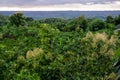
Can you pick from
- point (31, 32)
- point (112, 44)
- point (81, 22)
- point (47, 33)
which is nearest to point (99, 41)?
point (112, 44)

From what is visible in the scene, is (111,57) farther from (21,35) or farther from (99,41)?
(21,35)

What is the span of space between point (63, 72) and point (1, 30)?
367ft

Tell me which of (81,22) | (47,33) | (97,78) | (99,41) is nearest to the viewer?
(97,78)

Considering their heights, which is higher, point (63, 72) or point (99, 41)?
point (99, 41)

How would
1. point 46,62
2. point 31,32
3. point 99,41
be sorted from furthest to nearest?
point 31,32 → point 46,62 → point 99,41

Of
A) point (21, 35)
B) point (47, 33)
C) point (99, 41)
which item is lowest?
point (21, 35)

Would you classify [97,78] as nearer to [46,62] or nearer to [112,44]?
[112,44]

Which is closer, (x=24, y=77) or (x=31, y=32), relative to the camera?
(x=24, y=77)

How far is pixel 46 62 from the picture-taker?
48812 mm

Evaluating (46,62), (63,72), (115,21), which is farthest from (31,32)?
(63,72)

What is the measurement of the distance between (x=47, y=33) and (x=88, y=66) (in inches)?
1586

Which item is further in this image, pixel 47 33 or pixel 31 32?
pixel 31 32

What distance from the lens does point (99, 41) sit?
43031 millimetres

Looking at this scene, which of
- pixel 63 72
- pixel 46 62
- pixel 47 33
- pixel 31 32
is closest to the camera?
pixel 63 72
